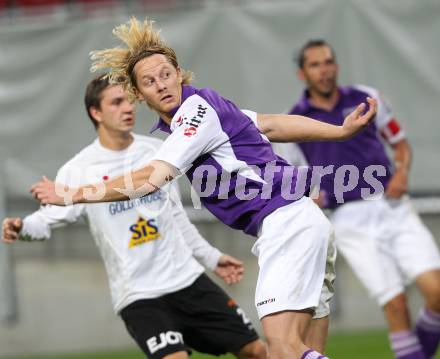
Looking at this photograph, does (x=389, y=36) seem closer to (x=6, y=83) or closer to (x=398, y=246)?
(x=398, y=246)

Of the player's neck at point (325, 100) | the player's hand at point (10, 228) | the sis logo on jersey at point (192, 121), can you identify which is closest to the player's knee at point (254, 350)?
the player's hand at point (10, 228)

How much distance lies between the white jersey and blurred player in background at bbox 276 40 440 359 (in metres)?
1.69

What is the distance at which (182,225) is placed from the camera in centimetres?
660

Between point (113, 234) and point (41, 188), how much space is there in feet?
4.27

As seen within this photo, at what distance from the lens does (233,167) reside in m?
5.32

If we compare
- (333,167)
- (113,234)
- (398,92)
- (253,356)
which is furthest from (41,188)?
(398,92)

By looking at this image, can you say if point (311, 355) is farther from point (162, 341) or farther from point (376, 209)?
point (376, 209)

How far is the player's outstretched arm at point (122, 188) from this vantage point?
5.11m

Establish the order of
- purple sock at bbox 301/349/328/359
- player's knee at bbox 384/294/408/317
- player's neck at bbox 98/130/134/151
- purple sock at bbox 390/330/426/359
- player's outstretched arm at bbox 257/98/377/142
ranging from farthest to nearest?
player's knee at bbox 384/294/408/317 → purple sock at bbox 390/330/426/359 → player's neck at bbox 98/130/134/151 → player's outstretched arm at bbox 257/98/377/142 → purple sock at bbox 301/349/328/359

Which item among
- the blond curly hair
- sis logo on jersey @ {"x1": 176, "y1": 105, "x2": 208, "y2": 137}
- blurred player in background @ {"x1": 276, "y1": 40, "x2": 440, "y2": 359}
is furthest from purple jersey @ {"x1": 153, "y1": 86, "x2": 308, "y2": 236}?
blurred player in background @ {"x1": 276, "y1": 40, "x2": 440, "y2": 359}

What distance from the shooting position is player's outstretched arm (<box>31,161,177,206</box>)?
511cm

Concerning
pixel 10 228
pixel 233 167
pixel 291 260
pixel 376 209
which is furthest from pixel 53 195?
pixel 376 209

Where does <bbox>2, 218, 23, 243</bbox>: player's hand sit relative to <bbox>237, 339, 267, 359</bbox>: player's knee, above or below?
above

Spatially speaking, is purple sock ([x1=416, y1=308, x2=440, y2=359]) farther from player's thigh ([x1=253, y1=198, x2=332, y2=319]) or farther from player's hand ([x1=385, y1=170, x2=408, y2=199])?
player's thigh ([x1=253, y1=198, x2=332, y2=319])
